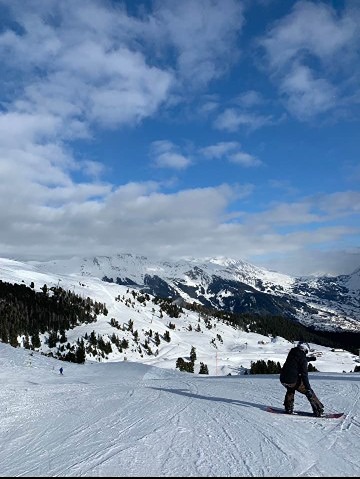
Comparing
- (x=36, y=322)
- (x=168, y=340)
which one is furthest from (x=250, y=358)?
(x=36, y=322)

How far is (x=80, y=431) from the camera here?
12062mm

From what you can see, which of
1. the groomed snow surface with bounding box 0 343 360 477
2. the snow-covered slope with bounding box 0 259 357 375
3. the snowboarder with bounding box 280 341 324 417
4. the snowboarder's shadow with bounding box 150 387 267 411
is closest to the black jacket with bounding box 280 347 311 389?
the snowboarder with bounding box 280 341 324 417

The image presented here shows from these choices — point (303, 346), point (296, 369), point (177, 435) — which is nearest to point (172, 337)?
point (296, 369)

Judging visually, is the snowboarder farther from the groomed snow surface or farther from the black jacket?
Answer: the groomed snow surface

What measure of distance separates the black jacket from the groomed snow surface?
3.70ft

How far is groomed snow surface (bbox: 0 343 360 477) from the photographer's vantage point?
8.45 meters

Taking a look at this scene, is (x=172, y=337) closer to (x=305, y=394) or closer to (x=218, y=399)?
(x=218, y=399)

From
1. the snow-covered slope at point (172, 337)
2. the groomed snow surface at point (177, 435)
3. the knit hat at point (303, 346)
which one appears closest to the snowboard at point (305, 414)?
the groomed snow surface at point (177, 435)

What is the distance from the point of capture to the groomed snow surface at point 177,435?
8.45 m

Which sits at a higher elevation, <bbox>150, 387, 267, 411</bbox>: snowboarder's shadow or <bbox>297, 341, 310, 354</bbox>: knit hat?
<bbox>297, 341, 310, 354</bbox>: knit hat

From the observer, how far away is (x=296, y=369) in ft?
42.5

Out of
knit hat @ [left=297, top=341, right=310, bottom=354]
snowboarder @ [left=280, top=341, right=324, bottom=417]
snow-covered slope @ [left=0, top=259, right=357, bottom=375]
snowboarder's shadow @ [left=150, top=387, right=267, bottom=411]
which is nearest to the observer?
snowboarder @ [left=280, top=341, right=324, bottom=417]

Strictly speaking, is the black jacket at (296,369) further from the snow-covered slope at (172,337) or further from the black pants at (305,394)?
the snow-covered slope at (172,337)

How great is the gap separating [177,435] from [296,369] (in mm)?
4351
